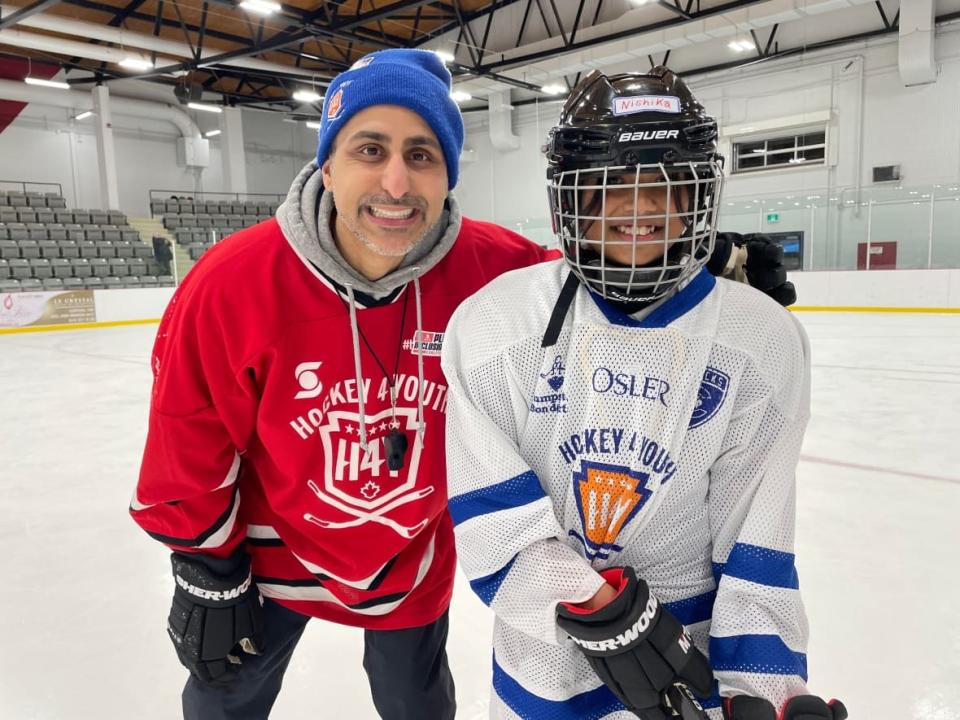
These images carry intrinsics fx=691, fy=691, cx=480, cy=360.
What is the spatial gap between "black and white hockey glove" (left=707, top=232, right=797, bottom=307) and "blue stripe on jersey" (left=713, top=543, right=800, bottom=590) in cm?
44

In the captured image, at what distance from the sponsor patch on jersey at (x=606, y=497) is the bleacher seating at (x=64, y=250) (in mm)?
10218

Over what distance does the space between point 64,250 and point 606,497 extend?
1221 centimetres

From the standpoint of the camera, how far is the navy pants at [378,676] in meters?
1.23

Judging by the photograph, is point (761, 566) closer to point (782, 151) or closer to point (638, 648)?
point (638, 648)

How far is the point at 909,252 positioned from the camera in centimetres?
905

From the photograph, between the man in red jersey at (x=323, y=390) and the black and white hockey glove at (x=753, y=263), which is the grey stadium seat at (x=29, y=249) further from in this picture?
the black and white hockey glove at (x=753, y=263)

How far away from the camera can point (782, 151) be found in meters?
11.6

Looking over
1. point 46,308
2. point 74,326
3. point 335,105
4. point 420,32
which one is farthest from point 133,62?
point 335,105

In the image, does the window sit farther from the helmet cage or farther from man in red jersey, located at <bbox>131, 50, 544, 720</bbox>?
the helmet cage

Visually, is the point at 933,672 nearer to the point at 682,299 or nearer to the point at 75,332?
the point at 682,299

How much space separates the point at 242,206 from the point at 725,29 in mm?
10332

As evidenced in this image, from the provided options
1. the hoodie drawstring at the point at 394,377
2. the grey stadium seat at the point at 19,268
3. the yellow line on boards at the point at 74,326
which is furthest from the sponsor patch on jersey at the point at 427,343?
the grey stadium seat at the point at 19,268

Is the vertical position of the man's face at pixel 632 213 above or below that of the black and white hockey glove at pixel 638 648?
above

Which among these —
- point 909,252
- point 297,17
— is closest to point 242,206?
point 297,17
